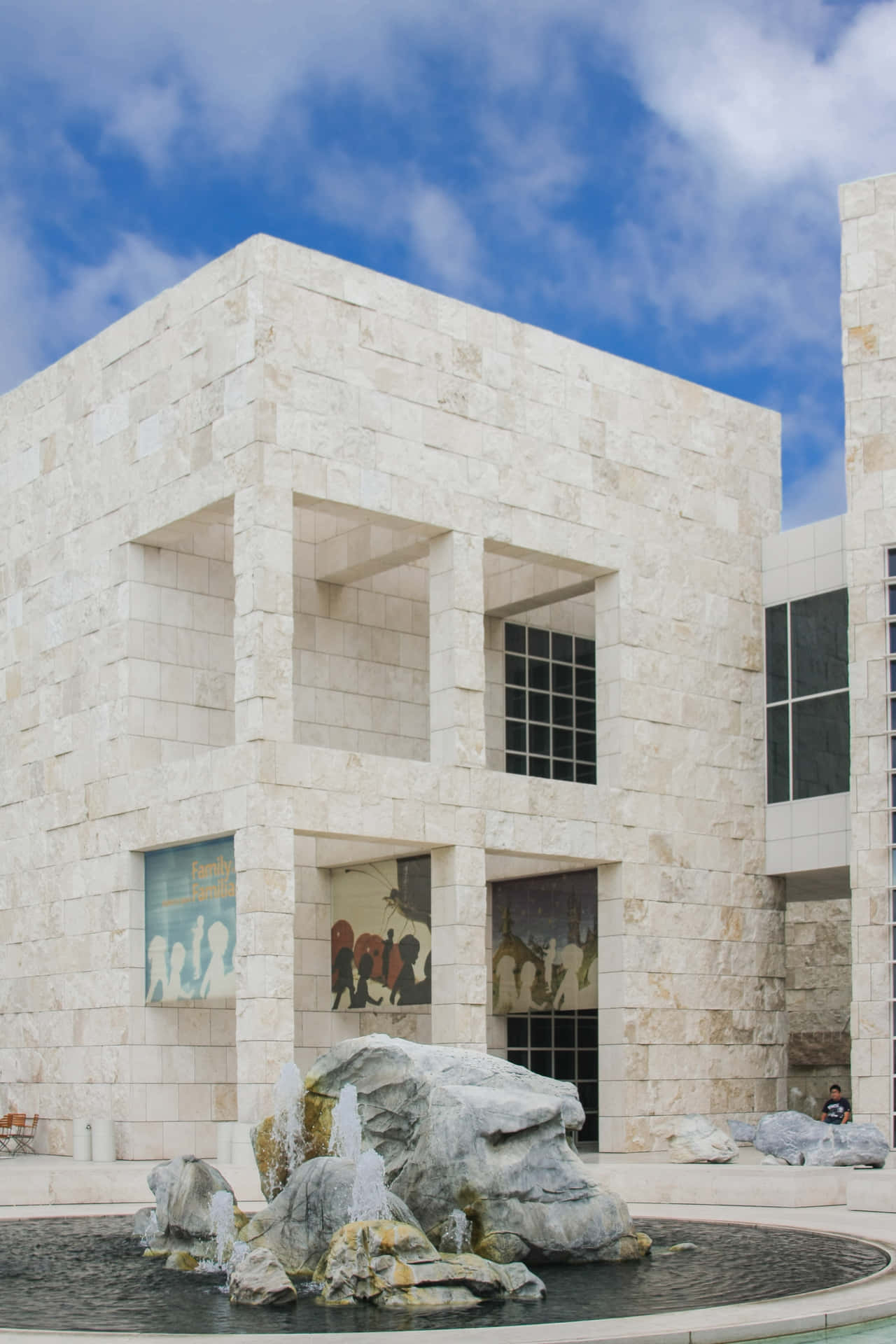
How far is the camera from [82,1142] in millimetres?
24547

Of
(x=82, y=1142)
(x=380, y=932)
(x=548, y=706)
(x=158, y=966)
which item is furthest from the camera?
(x=548, y=706)

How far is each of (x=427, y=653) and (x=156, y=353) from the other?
795 centimetres

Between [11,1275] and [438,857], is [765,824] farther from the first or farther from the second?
[11,1275]

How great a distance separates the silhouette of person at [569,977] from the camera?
29484mm

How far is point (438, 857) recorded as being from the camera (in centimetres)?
2538

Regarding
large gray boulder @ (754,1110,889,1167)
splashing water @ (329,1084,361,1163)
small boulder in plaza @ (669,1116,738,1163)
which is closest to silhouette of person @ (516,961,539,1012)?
small boulder in plaza @ (669,1116,738,1163)

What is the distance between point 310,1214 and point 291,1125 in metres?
1.64

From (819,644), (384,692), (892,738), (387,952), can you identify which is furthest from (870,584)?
(387,952)

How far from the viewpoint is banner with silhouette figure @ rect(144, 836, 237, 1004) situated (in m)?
23.5

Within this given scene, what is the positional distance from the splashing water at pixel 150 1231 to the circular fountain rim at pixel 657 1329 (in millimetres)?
4569

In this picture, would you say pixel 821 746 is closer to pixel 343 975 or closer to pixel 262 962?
pixel 343 975

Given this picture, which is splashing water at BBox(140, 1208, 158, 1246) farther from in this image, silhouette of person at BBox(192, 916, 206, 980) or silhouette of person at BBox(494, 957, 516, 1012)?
silhouette of person at BBox(494, 957, 516, 1012)

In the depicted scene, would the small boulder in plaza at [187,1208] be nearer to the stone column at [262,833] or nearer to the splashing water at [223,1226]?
the splashing water at [223,1226]

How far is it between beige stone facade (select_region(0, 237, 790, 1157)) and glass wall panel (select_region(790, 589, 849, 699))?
0.92 m
